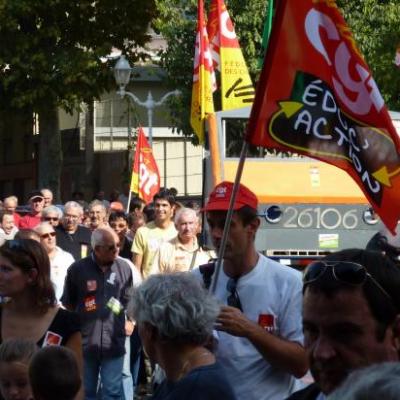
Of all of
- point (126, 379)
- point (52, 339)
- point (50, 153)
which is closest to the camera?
point (52, 339)

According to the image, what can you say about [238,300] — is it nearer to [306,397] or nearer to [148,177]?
[306,397]

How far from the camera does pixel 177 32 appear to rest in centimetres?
3409

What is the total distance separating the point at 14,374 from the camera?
500 cm

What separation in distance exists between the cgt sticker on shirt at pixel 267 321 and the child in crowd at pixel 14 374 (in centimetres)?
94

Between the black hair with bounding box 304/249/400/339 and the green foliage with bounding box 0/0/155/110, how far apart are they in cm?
2876

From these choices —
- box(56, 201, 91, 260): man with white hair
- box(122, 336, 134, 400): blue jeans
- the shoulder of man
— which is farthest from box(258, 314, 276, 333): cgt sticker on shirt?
box(56, 201, 91, 260): man with white hair

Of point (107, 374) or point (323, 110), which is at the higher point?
point (323, 110)

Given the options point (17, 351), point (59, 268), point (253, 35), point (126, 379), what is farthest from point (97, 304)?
point (253, 35)

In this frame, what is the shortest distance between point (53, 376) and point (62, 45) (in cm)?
2930

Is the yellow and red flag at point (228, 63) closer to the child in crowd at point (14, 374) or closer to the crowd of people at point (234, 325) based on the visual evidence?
the crowd of people at point (234, 325)

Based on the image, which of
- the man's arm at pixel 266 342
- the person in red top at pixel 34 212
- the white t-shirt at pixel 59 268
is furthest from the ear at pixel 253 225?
the person in red top at pixel 34 212

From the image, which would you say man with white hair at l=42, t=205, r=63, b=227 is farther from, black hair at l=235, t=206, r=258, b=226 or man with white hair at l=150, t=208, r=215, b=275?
black hair at l=235, t=206, r=258, b=226

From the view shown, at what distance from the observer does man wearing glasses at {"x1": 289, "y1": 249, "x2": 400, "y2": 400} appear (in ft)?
9.34

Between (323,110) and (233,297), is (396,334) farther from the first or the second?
(323,110)
